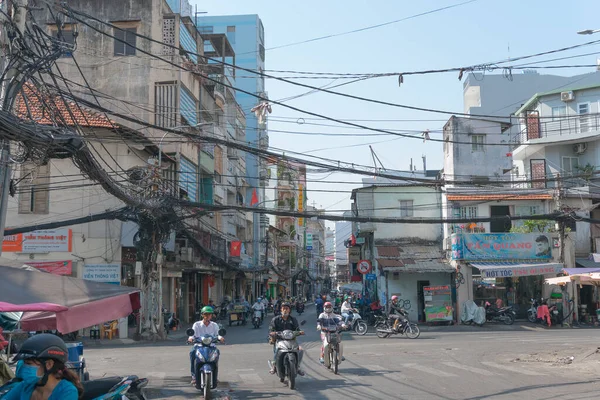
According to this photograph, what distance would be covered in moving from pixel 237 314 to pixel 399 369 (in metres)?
22.5

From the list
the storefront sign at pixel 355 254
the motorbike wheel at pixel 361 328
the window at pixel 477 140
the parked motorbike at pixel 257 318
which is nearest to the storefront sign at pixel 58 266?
the parked motorbike at pixel 257 318

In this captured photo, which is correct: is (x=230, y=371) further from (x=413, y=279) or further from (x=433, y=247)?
(x=433, y=247)

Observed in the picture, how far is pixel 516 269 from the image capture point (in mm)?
32531

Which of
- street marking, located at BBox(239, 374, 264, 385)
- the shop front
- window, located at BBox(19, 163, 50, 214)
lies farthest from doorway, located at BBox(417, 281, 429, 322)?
street marking, located at BBox(239, 374, 264, 385)

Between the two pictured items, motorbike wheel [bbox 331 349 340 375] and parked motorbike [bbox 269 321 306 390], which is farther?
motorbike wheel [bbox 331 349 340 375]

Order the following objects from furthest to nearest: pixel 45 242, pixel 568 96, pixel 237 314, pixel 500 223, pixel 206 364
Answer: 1. pixel 568 96
2. pixel 500 223
3. pixel 237 314
4. pixel 45 242
5. pixel 206 364

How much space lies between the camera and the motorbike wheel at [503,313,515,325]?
1289 inches

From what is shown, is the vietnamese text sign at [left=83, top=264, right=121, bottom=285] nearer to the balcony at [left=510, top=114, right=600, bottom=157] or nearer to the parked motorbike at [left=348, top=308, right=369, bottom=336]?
the parked motorbike at [left=348, top=308, right=369, bottom=336]

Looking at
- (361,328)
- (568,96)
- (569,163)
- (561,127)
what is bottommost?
(361,328)

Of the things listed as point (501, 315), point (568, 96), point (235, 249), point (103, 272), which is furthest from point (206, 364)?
point (568, 96)

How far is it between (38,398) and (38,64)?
7.58 metres

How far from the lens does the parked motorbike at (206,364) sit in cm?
1152

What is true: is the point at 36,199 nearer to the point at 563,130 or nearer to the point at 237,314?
the point at 237,314

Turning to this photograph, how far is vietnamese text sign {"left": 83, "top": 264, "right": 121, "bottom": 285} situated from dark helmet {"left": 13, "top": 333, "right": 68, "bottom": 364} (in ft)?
78.3
